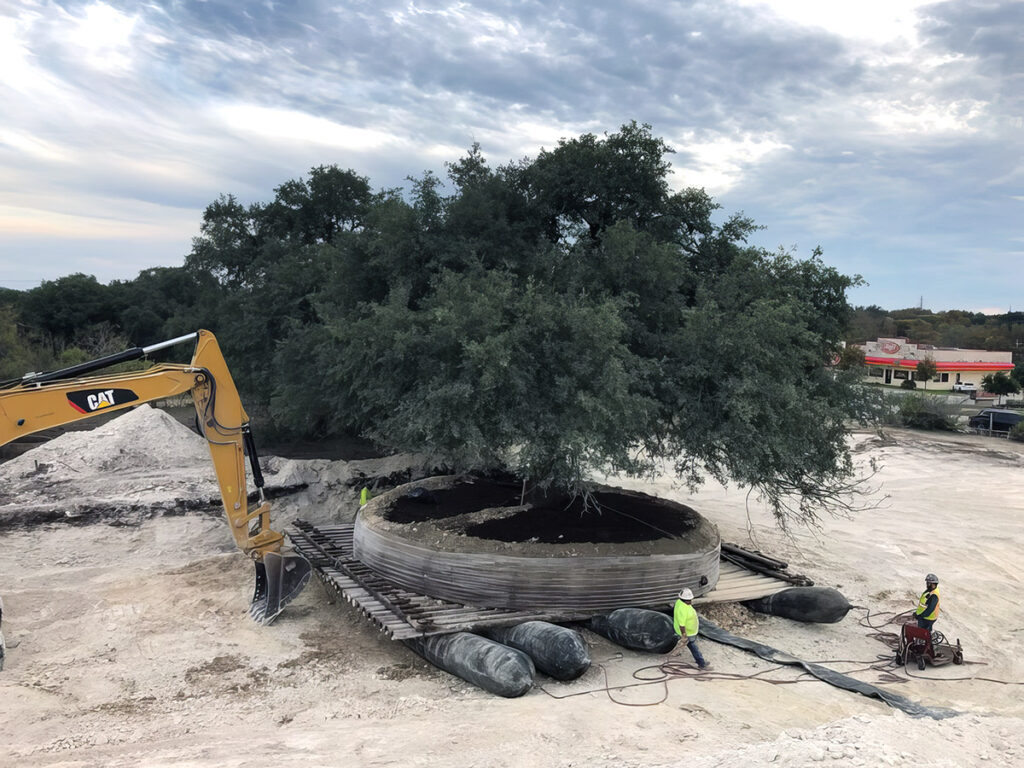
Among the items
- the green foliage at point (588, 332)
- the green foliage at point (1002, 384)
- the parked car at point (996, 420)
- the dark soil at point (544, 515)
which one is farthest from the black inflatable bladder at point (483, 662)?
the green foliage at point (1002, 384)

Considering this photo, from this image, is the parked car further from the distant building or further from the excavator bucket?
the excavator bucket

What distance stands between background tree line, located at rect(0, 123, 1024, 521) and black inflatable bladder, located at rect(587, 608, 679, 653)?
191 cm

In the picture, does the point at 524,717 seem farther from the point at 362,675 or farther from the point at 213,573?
the point at 213,573

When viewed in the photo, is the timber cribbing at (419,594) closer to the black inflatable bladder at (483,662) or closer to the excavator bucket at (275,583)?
the black inflatable bladder at (483,662)

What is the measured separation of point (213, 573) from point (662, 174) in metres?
11.1

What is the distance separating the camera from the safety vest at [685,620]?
8.48 meters

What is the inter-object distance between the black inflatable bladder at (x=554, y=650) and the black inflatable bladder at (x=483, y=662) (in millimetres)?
238

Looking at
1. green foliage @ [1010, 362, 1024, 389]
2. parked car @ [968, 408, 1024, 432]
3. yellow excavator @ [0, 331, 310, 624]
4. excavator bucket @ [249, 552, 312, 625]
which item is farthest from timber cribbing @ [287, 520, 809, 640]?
green foliage @ [1010, 362, 1024, 389]

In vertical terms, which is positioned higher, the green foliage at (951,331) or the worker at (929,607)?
the green foliage at (951,331)

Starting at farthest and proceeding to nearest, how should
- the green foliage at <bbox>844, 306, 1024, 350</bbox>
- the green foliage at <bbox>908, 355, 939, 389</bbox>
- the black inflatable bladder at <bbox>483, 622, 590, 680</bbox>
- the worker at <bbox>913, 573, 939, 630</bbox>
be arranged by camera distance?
the green foliage at <bbox>844, 306, 1024, 350</bbox>, the green foliage at <bbox>908, 355, 939, 389</bbox>, the worker at <bbox>913, 573, 939, 630</bbox>, the black inflatable bladder at <bbox>483, 622, 590, 680</bbox>

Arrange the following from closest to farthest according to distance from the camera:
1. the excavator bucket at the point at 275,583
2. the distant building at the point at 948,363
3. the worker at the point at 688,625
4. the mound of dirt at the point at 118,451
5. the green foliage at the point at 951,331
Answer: the worker at the point at 688,625, the excavator bucket at the point at 275,583, the mound of dirt at the point at 118,451, the distant building at the point at 948,363, the green foliage at the point at 951,331

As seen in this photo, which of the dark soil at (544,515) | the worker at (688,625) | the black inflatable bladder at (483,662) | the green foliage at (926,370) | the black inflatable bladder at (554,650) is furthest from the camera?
the green foliage at (926,370)

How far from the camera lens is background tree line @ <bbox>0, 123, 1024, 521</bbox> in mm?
9453

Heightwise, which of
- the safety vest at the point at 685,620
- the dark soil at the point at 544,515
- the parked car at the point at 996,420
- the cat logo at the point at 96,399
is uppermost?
the cat logo at the point at 96,399
